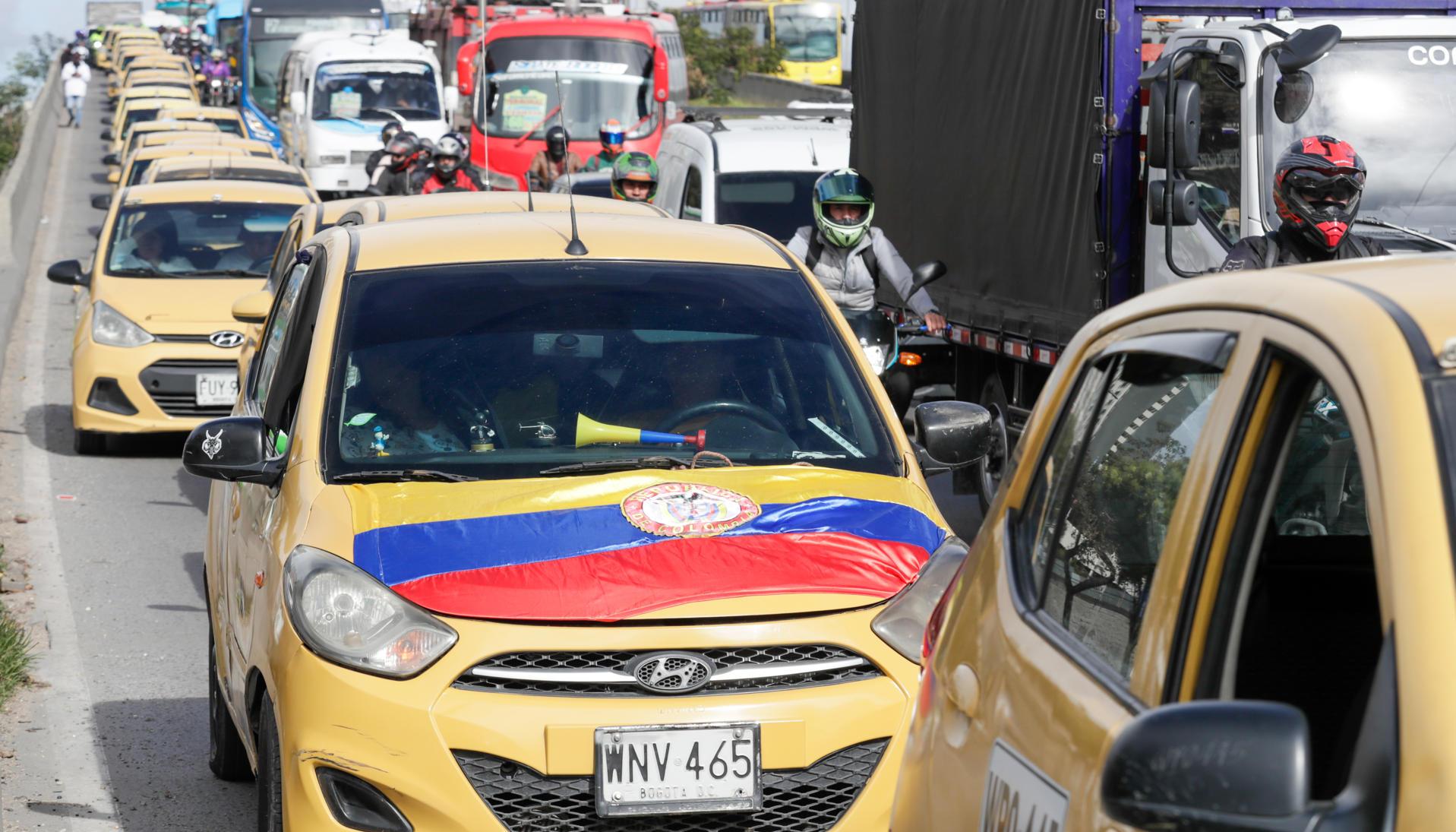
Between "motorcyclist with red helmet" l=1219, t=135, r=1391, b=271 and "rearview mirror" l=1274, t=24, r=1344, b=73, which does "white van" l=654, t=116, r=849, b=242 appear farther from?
"motorcyclist with red helmet" l=1219, t=135, r=1391, b=271

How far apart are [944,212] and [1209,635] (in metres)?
10.2

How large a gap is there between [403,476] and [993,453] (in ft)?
21.7

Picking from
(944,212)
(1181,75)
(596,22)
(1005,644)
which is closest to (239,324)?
(944,212)

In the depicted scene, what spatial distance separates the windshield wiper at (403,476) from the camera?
504cm

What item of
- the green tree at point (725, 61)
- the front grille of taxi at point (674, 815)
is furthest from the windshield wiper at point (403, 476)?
the green tree at point (725, 61)

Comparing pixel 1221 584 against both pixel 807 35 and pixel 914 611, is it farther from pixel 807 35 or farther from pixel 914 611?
pixel 807 35

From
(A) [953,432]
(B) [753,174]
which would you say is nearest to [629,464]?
(A) [953,432]

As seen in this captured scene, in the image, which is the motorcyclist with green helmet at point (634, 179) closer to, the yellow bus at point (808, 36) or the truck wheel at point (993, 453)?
the truck wheel at point (993, 453)

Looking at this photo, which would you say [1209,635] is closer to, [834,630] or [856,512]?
[834,630]

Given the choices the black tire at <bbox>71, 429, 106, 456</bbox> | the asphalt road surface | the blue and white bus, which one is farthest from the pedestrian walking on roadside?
the black tire at <bbox>71, 429, 106, 456</bbox>

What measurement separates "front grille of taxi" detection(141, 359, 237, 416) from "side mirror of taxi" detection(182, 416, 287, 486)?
27.2 ft

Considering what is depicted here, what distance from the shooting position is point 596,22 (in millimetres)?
29109

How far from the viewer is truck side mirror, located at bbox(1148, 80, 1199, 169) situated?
8.92 meters

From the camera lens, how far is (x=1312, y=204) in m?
7.27
